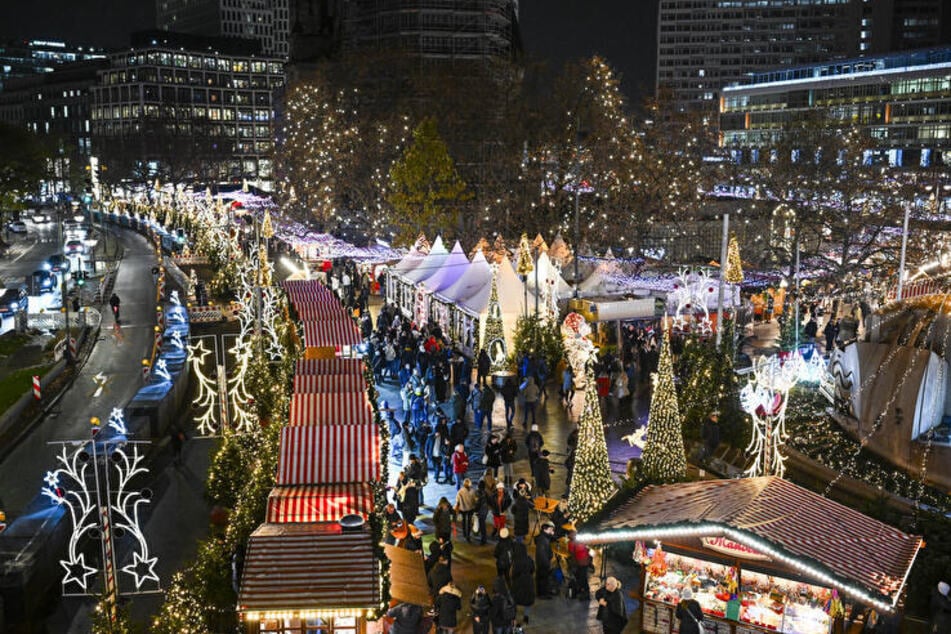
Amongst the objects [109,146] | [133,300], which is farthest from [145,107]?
[133,300]

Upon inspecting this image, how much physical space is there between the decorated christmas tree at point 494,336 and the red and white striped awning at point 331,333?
3.48 m

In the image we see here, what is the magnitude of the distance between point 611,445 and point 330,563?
33.3ft

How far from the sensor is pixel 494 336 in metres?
23.8

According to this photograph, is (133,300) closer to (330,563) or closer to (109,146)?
(330,563)

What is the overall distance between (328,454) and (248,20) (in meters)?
166

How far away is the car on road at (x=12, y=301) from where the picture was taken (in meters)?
35.2

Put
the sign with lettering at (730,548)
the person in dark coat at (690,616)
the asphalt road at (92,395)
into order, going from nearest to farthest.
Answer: the person in dark coat at (690,616), the sign with lettering at (730,548), the asphalt road at (92,395)

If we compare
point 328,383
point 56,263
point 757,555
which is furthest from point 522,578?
point 56,263

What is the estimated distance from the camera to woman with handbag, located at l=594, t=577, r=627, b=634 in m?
10.3

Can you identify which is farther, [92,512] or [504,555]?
[92,512]

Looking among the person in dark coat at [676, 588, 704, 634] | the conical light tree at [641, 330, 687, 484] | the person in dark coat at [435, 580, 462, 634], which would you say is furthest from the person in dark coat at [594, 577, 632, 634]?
the conical light tree at [641, 330, 687, 484]

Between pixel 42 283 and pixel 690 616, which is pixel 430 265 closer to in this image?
pixel 42 283

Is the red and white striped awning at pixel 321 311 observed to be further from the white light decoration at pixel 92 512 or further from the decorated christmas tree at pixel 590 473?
the decorated christmas tree at pixel 590 473

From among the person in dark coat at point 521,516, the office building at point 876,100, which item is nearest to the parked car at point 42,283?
the person in dark coat at point 521,516
